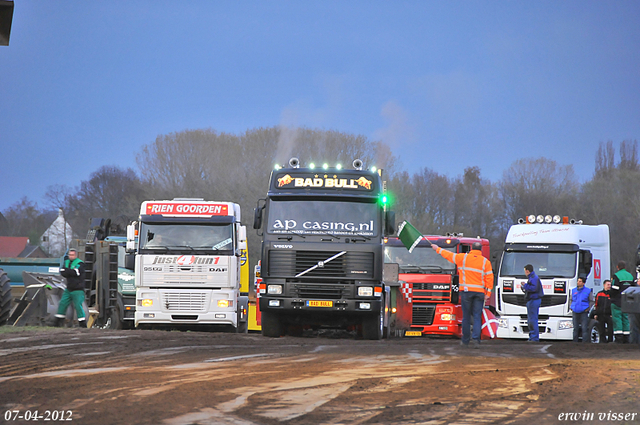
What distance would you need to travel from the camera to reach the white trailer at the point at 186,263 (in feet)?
63.3

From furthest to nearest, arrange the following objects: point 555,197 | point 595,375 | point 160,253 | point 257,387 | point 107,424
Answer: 1. point 555,197
2. point 160,253
3. point 595,375
4. point 257,387
5. point 107,424

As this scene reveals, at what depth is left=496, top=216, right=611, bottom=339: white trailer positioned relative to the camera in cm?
2216

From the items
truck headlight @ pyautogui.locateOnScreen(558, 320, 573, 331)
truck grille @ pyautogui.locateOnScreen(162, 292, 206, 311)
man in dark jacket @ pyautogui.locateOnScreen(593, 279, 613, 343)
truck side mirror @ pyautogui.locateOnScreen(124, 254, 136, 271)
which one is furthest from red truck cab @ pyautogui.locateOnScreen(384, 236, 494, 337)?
truck side mirror @ pyautogui.locateOnScreen(124, 254, 136, 271)

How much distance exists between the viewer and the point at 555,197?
70.8 metres

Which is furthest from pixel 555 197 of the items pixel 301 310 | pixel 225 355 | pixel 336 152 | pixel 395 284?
pixel 225 355

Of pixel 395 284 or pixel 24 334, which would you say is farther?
pixel 395 284

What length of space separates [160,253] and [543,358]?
395 inches

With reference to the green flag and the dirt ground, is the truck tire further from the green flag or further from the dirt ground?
the green flag

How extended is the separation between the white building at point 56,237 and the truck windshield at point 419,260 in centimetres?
6415

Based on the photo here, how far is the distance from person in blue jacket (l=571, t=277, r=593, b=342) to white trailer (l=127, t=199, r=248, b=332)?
28.4 ft

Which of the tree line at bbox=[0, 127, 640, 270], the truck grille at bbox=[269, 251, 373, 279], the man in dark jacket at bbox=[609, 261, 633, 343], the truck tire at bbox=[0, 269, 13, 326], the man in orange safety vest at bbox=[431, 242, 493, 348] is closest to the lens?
the man in orange safety vest at bbox=[431, 242, 493, 348]

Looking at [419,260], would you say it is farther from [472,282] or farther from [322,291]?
[472,282]

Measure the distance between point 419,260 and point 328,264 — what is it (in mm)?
6181

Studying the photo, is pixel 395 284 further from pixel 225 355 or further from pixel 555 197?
pixel 555 197
